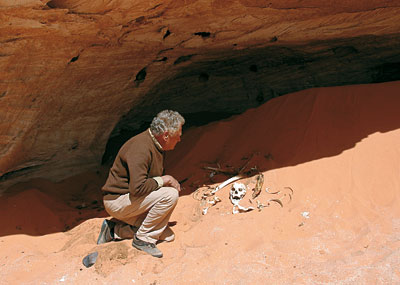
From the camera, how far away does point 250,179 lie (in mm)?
4414

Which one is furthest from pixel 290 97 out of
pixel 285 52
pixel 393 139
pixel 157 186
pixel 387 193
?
pixel 157 186

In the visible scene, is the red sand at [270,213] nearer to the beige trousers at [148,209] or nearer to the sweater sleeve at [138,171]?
the beige trousers at [148,209]

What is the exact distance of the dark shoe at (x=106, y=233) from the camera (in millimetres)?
3844

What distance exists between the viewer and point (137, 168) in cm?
335

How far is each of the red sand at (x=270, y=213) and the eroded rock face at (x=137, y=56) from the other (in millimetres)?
636

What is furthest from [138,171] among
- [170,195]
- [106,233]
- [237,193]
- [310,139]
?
[310,139]

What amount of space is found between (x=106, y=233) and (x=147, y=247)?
496mm

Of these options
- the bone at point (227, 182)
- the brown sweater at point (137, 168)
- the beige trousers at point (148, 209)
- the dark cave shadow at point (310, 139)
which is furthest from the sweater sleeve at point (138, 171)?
the bone at point (227, 182)

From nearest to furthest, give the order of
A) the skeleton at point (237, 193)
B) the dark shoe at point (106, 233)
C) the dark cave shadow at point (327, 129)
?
the dark shoe at point (106, 233) < the skeleton at point (237, 193) < the dark cave shadow at point (327, 129)

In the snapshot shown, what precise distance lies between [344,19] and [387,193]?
194 cm

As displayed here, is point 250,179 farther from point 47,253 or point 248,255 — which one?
point 47,253

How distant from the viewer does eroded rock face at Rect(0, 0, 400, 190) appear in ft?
12.6

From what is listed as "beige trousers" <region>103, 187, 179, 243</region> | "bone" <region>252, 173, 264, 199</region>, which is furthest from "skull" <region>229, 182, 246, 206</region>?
"beige trousers" <region>103, 187, 179, 243</region>

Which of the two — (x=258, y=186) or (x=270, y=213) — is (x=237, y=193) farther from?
(x=270, y=213)
